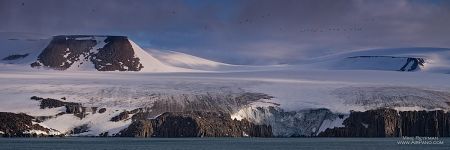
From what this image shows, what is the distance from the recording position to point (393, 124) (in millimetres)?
197000

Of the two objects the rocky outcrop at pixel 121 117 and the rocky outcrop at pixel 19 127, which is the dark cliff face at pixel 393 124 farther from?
the rocky outcrop at pixel 19 127

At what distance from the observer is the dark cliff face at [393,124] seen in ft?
638

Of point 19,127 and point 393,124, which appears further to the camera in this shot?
point 393,124

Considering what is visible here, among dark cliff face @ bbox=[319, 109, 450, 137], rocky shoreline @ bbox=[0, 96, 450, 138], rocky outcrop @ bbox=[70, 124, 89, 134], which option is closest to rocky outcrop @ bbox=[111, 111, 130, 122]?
rocky shoreline @ bbox=[0, 96, 450, 138]

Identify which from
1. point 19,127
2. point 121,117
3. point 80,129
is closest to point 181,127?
point 121,117

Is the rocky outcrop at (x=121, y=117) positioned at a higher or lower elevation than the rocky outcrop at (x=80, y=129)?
higher

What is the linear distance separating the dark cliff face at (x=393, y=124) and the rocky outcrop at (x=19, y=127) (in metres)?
56.7

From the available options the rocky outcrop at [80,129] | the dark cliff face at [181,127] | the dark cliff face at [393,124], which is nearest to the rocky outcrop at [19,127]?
the rocky outcrop at [80,129]

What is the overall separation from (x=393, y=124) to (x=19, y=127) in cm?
7497

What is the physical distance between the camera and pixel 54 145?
14550 cm

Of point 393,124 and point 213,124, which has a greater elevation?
point 393,124

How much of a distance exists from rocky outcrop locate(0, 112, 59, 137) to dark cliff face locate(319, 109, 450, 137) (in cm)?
5672

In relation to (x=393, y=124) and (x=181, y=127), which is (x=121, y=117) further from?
(x=393, y=124)

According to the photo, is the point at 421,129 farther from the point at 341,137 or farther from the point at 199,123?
Answer: the point at 199,123
